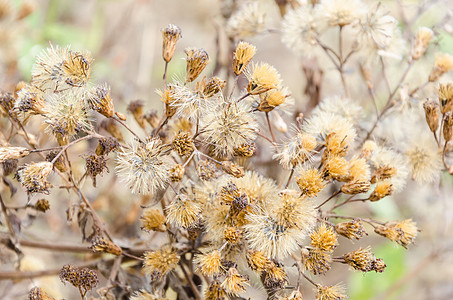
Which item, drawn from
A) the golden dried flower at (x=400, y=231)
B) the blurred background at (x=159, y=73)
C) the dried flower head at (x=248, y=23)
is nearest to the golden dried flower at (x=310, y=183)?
the golden dried flower at (x=400, y=231)

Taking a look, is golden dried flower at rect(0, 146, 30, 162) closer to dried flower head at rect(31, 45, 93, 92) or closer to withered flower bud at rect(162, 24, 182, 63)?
dried flower head at rect(31, 45, 93, 92)

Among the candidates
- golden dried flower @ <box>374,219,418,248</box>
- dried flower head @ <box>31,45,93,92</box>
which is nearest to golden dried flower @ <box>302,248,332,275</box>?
golden dried flower @ <box>374,219,418,248</box>

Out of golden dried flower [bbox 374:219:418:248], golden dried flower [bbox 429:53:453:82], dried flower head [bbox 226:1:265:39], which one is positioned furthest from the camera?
dried flower head [bbox 226:1:265:39]

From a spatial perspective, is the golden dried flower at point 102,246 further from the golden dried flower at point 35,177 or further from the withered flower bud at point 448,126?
the withered flower bud at point 448,126

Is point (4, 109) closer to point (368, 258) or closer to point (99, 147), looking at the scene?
point (99, 147)

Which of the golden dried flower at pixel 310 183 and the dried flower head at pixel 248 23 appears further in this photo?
the dried flower head at pixel 248 23

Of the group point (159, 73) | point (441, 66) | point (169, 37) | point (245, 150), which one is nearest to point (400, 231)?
point (245, 150)
